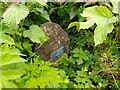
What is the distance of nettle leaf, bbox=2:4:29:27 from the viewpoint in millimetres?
1292

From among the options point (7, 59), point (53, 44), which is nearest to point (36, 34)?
point (53, 44)

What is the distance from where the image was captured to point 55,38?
164cm

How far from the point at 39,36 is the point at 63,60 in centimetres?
20

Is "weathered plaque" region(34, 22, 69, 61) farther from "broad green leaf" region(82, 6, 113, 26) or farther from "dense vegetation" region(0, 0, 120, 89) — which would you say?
"broad green leaf" region(82, 6, 113, 26)

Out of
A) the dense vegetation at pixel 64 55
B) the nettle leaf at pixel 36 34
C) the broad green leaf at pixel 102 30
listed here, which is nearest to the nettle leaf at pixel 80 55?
the dense vegetation at pixel 64 55

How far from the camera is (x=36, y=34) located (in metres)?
1.47

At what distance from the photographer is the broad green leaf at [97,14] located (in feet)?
2.81

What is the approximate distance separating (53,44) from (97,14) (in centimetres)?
78

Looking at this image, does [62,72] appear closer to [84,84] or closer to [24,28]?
[84,84]

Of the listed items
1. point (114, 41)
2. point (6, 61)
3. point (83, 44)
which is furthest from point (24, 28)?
point (6, 61)

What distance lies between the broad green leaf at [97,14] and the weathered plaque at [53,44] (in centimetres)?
76

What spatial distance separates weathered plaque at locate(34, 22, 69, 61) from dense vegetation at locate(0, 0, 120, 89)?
41 millimetres

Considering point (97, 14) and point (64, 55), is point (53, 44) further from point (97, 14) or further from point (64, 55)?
point (97, 14)

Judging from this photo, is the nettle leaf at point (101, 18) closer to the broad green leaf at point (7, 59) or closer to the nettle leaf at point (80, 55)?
the broad green leaf at point (7, 59)
